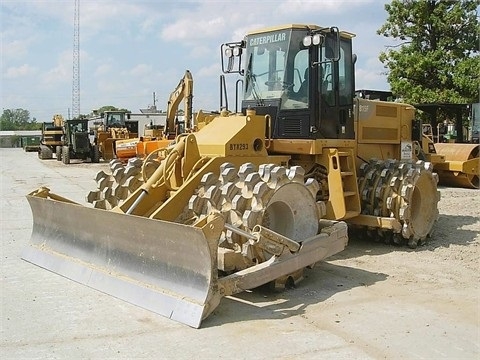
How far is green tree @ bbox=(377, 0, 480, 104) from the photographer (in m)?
21.6

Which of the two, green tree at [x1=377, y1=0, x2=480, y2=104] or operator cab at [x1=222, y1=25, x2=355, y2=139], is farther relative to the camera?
green tree at [x1=377, y1=0, x2=480, y2=104]

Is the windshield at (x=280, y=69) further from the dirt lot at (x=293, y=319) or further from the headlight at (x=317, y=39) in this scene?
the dirt lot at (x=293, y=319)

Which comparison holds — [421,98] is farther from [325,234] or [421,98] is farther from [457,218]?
[325,234]

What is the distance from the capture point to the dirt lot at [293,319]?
162 inches

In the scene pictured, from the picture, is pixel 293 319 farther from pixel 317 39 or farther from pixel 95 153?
pixel 95 153

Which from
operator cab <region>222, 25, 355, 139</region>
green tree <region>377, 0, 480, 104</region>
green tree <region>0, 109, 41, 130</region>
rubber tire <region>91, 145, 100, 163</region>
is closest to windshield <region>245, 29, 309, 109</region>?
operator cab <region>222, 25, 355, 139</region>

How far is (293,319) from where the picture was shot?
15.6ft

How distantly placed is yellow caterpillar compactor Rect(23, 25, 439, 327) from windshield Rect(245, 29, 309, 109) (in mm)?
15

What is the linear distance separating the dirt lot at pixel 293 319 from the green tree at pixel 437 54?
644 inches

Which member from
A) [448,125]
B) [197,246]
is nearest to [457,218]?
[197,246]

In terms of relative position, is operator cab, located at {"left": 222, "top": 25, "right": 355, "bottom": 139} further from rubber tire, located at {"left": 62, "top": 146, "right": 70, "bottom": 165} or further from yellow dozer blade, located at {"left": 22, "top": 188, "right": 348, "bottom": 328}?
rubber tire, located at {"left": 62, "top": 146, "right": 70, "bottom": 165}

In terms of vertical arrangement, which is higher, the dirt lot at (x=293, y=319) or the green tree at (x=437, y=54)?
the green tree at (x=437, y=54)

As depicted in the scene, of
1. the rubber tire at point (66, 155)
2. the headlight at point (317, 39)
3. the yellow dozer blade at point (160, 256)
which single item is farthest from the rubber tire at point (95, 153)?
the headlight at point (317, 39)

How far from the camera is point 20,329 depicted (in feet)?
15.1
